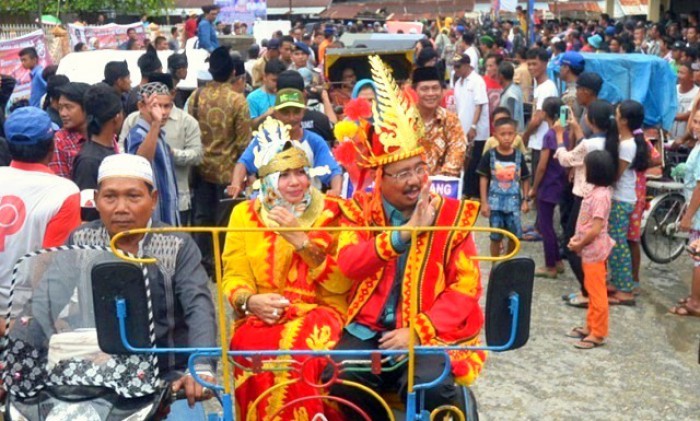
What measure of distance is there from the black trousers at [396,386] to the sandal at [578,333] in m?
3.39

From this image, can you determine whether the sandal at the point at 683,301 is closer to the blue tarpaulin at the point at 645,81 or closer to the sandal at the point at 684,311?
the sandal at the point at 684,311

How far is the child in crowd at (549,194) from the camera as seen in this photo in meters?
8.15

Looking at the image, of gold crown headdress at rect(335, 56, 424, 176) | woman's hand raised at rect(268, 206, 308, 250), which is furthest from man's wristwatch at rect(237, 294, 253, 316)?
gold crown headdress at rect(335, 56, 424, 176)

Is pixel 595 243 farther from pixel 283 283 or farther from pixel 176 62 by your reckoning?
pixel 176 62

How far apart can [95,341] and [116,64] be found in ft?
19.0

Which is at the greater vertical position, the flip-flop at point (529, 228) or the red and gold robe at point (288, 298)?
the red and gold robe at point (288, 298)

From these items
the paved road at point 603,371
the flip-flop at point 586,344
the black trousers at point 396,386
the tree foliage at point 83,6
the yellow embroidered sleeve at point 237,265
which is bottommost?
the paved road at point 603,371

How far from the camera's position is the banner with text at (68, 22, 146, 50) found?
19.4 m

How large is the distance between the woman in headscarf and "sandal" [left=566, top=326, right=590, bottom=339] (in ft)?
10.6

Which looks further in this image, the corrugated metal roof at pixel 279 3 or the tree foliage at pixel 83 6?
the corrugated metal roof at pixel 279 3

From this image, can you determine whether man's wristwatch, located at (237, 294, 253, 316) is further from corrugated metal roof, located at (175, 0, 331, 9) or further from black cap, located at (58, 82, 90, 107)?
corrugated metal roof, located at (175, 0, 331, 9)

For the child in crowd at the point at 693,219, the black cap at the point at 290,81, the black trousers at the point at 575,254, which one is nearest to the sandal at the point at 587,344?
the black trousers at the point at 575,254

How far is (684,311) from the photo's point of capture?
727cm

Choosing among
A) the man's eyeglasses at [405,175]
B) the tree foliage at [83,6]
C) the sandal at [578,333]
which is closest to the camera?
the man's eyeglasses at [405,175]
